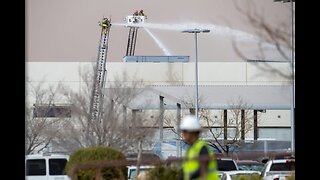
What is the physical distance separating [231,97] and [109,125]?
1677 cm

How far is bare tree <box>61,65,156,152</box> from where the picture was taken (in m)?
32.2

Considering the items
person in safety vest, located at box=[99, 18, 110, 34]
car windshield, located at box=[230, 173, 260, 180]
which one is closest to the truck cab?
person in safety vest, located at box=[99, 18, 110, 34]

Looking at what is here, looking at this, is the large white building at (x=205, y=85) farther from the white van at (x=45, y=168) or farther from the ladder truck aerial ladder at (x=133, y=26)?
the white van at (x=45, y=168)

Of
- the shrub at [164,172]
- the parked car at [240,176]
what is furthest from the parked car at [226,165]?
the shrub at [164,172]

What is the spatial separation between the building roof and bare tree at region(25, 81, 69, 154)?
5.94m

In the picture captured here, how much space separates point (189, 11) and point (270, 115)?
9543 mm

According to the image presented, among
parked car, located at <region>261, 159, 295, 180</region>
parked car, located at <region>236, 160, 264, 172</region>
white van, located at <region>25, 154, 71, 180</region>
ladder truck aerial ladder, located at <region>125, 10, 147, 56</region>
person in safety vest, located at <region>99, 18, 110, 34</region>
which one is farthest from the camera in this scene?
ladder truck aerial ladder, located at <region>125, 10, 147, 56</region>

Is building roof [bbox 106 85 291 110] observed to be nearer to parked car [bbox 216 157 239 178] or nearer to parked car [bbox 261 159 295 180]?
parked car [bbox 216 157 239 178]

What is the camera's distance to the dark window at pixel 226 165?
24969mm

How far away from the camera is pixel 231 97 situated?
48.8 metres

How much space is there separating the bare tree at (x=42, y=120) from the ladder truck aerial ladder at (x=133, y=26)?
12089 mm

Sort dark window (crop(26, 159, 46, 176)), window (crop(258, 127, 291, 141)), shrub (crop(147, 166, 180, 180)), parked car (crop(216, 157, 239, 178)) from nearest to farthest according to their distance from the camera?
shrub (crop(147, 166, 180, 180)), parked car (crop(216, 157, 239, 178)), dark window (crop(26, 159, 46, 176)), window (crop(258, 127, 291, 141))
